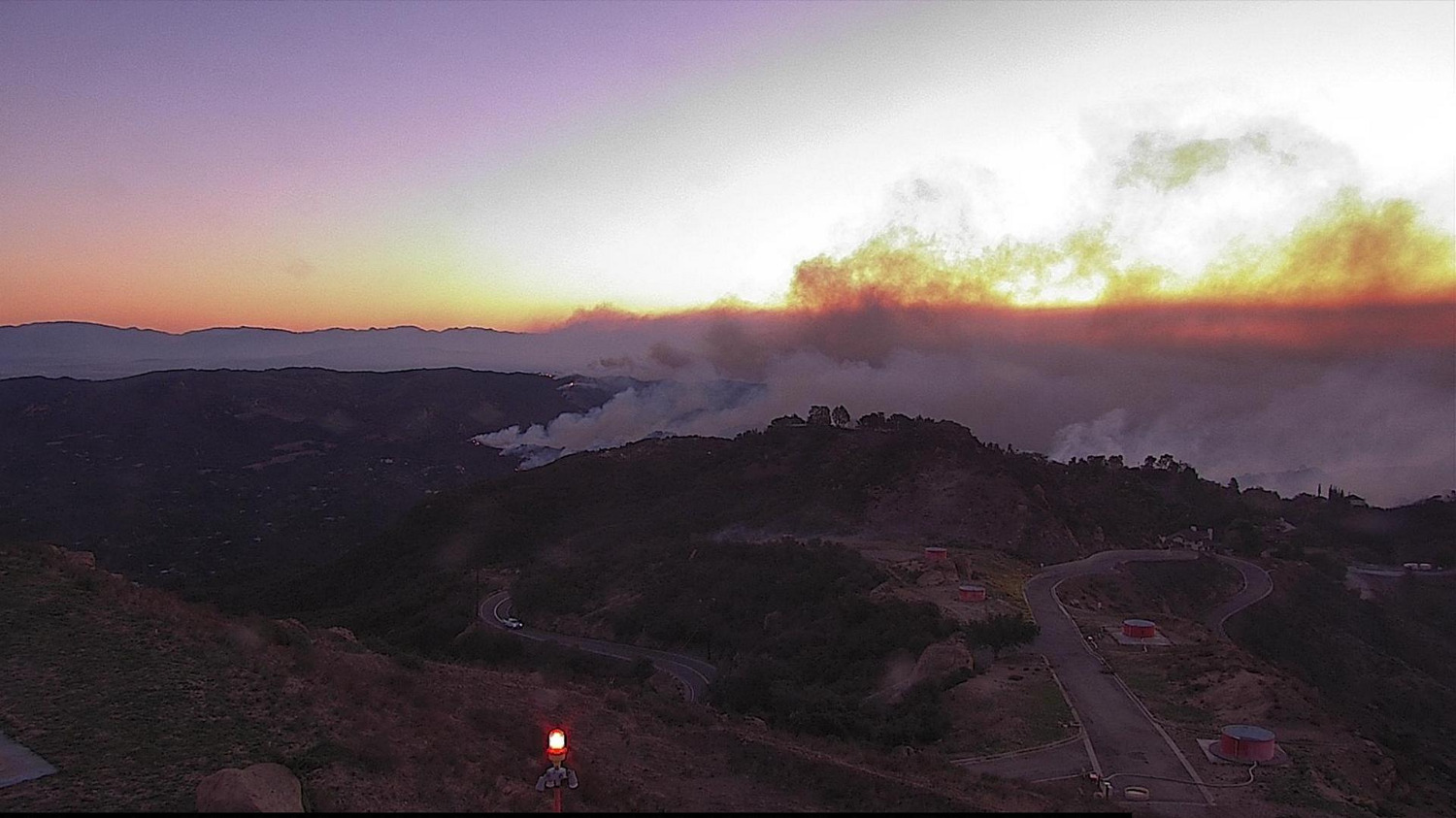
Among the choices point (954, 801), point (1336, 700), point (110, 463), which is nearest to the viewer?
point (954, 801)

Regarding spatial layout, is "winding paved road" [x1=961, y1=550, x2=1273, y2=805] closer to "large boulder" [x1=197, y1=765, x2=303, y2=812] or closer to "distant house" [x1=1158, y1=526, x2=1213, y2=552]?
"large boulder" [x1=197, y1=765, x2=303, y2=812]

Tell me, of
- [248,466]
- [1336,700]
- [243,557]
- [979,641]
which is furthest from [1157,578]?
[248,466]

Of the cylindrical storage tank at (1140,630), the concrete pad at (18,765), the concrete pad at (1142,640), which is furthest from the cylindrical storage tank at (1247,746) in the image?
the concrete pad at (18,765)

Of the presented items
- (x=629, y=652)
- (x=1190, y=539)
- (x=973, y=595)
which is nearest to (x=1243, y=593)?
(x=1190, y=539)

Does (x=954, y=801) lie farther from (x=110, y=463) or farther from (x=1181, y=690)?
(x=110, y=463)

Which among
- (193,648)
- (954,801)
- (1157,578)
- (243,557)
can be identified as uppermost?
(193,648)

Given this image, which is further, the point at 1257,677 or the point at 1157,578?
the point at 1157,578

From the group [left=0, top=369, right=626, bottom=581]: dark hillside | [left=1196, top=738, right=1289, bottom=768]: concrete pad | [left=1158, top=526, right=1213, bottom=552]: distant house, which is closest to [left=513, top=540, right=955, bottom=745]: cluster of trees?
[left=1196, top=738, right=1289, bottom=768]: concrete pad
